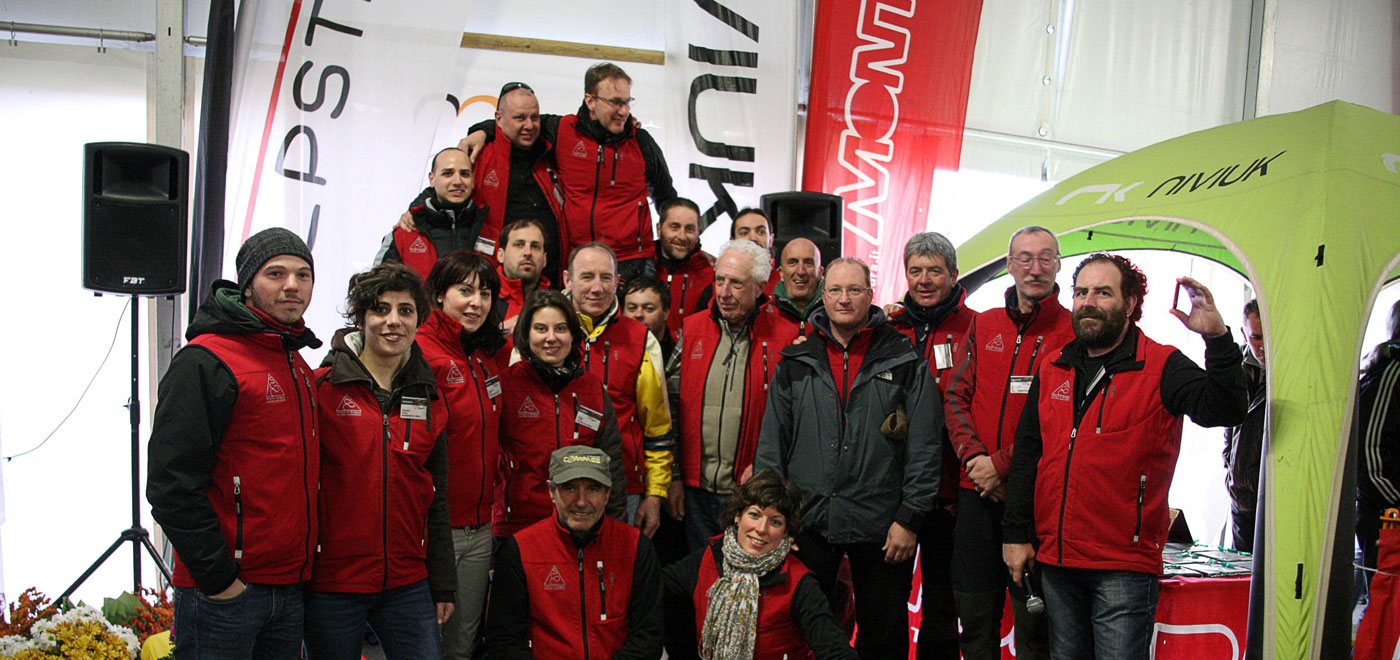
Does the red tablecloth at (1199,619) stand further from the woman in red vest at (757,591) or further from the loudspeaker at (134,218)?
the loudspeaker at (134,218)

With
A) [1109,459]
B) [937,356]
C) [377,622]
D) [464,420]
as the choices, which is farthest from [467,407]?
[1109,459]

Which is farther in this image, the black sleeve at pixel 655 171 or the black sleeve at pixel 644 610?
the black sleeve at pixel 655 171

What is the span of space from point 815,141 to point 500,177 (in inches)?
83.4

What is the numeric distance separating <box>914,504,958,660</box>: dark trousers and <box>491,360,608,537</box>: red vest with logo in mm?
1079

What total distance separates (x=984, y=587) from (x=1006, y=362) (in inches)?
25.9

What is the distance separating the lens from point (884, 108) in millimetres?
5383

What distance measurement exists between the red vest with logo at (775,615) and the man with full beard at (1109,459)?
61 centimetres

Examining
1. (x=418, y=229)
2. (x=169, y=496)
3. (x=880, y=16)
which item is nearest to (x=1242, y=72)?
(x=880, y=16)

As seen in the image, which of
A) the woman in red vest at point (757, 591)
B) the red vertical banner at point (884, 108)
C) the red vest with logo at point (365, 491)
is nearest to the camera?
the red vest with logo at point (365, 491)

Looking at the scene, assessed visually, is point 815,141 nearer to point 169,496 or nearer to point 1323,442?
point 1323,442

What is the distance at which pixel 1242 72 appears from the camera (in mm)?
7199

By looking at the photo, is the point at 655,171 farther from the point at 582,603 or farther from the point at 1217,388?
the point at 1217,388

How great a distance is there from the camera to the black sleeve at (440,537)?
2439mm

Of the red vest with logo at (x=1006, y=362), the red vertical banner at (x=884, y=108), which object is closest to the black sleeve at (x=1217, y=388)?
the red vest with logo at (x=1006, y=362)
